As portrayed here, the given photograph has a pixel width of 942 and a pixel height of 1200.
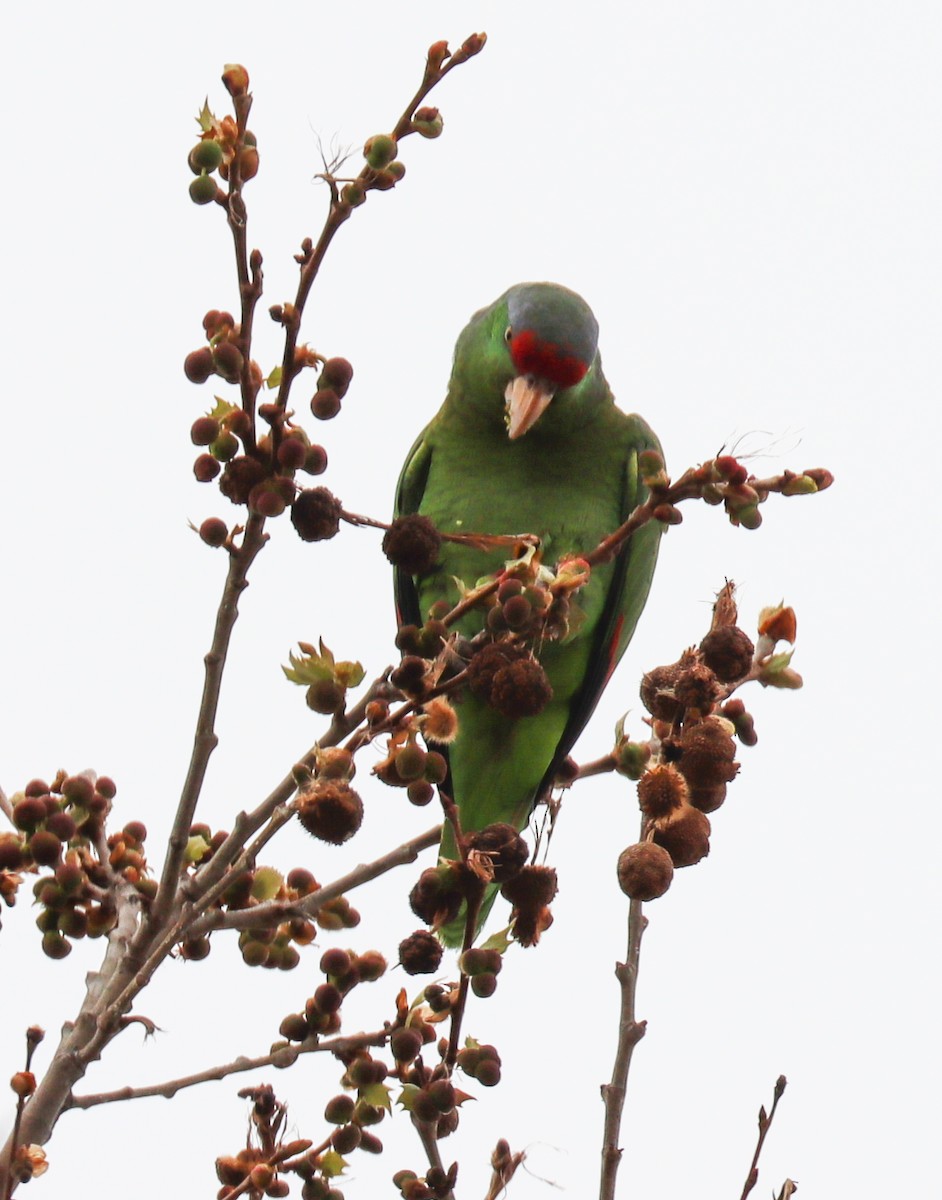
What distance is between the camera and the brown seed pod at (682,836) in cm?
223

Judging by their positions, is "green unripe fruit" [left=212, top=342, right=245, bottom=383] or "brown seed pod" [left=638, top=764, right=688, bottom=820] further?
"brown seed pod" [left=638, top=764, right=688, bottom=820]

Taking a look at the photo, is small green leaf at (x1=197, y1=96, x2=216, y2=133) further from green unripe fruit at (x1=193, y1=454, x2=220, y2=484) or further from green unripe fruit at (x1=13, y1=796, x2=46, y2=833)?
green unripe fruit at (x1=13, y1=796, x2=46, y2=833)

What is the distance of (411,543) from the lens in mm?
2373

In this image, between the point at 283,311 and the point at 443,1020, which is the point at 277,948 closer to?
the point at 443,1020

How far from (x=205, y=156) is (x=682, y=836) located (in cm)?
131

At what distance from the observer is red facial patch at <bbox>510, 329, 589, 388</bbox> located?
391 cm

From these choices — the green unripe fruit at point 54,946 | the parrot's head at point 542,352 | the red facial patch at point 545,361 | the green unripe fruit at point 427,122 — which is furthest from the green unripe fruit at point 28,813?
the red facial patch at point 545,361

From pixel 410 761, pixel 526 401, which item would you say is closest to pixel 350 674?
pixel 410 761

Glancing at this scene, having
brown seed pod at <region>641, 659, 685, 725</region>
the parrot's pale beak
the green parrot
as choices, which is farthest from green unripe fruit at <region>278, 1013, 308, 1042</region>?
the parrot's pale beak

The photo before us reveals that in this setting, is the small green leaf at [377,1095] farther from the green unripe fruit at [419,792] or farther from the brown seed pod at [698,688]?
the brown seed pod at [698,688]

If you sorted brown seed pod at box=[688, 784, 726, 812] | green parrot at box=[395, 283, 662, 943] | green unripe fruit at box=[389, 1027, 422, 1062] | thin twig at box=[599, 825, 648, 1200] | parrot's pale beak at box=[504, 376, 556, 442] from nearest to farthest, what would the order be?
1. thin twig at box=[599, 825, 648, 1200]
2. green unripe fruit at box=[389, 1027, 422, 1062]
3. brown seed pod at box=[688, 784, 726, 812]
4. parrot's pale beak at box=[504, 376, 556, 442]
5. green parrot at box=[395, 283, 662, 943]

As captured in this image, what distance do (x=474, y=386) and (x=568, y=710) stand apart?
1.08m

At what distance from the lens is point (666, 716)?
237 cm

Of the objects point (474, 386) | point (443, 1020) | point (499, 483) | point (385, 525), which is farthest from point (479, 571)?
point (443, 1020)
